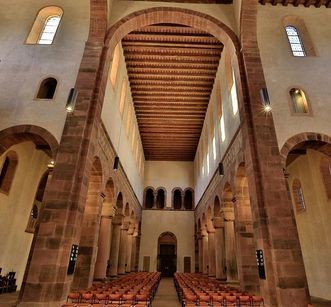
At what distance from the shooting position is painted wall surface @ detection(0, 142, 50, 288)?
11289mm

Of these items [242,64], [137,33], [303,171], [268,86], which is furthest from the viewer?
[137,33]

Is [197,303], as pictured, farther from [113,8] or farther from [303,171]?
[113,8]

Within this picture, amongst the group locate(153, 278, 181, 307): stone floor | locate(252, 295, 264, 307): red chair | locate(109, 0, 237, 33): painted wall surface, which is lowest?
locate(153, 278, 181, 307): stone floor

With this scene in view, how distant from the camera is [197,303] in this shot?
648cm

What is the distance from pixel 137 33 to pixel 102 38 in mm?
3640

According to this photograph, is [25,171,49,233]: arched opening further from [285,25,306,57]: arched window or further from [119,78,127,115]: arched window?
[285,25,306,57]: arched window

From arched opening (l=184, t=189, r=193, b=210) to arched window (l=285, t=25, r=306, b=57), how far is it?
1769cm

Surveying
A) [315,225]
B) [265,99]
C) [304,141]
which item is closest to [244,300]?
[304,141]

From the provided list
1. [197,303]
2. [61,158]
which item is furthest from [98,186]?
[197,303]

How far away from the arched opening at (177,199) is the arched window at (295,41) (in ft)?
58.5

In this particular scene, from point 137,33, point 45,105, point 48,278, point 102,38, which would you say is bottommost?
point 48,278

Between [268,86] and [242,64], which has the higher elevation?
[242,64]

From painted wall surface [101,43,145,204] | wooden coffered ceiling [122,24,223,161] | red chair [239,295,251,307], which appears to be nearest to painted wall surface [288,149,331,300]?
red chair [239,295,251,307]

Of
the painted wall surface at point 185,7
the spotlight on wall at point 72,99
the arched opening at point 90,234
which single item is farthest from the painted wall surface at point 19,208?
the painted wall surface at point 185,7
